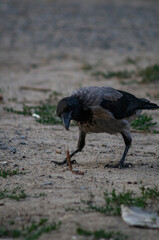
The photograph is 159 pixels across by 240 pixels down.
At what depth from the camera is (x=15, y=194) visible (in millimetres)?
4402

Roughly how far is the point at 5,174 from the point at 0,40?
12875 mm

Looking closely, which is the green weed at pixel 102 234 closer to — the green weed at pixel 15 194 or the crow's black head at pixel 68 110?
the green weed at pixel 15 194

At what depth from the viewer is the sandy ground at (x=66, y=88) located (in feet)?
13.5

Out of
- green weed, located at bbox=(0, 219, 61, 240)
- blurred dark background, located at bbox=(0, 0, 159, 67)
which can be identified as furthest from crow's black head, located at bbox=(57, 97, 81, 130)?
blurred dark background, located at bbox=(0, 0, 159, 67)

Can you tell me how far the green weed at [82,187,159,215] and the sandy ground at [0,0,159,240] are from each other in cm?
9

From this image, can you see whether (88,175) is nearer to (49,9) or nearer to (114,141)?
(114,141)

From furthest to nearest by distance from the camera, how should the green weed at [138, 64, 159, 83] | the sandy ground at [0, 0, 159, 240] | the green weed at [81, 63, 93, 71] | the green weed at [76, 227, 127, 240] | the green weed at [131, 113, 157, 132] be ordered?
the green weed at [81, 63, 93, 71] → the green weed at [138, 64, 159, 83] → the green weed at [131, 113, 157, 132] → the sandy ground at [0, 0, 159, 240] → the green weed at [76, 227, 127, 240]

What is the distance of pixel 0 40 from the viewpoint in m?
17.0

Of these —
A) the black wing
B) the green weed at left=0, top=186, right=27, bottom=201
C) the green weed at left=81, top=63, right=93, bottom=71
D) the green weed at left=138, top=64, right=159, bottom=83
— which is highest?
the black wing

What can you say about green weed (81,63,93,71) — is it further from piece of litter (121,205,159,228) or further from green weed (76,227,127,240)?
green weed (76,227,127,240)

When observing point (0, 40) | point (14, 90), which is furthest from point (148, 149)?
point (0, 40)

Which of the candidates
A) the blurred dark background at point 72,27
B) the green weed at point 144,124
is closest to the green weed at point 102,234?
the green weed at point 144,124

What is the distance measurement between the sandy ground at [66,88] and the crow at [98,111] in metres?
0.52

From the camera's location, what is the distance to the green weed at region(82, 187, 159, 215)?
12.8 ft
